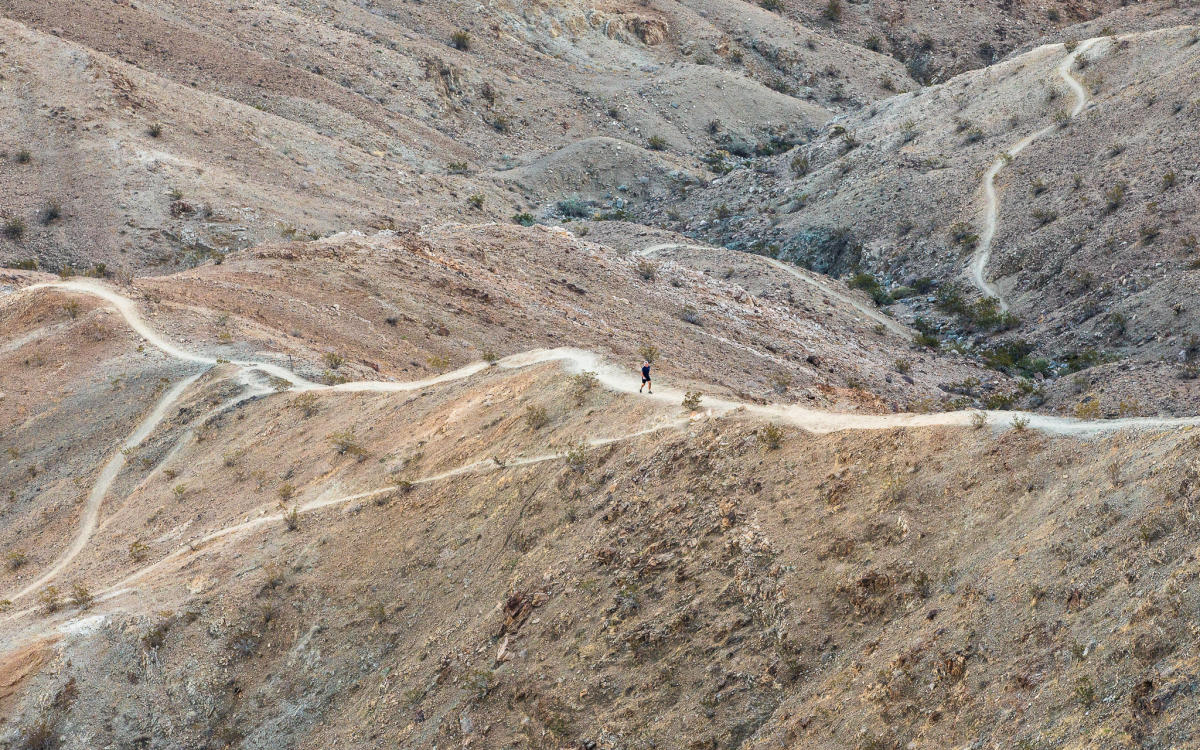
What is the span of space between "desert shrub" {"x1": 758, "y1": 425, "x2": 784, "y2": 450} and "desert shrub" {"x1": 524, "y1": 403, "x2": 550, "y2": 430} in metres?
4.11

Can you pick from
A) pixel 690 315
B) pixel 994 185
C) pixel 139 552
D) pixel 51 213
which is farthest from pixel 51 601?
pixel 994 185

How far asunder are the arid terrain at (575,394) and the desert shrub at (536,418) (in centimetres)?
6

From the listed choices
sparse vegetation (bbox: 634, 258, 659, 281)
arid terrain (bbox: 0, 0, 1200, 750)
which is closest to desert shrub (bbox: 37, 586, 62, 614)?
arid terrain (bbox: 0, 0, 1200, 750)

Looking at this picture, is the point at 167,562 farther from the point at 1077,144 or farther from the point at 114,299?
the point at 1077,144

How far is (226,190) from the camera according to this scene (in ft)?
115

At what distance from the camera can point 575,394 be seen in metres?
16.0

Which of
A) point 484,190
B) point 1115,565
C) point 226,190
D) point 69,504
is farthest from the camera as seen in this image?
point 484,190

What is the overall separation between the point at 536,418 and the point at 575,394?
771 millimetres

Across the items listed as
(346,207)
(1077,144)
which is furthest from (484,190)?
(1077,144)

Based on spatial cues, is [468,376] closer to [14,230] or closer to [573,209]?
[14,230]

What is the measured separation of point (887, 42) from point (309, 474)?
189 ft

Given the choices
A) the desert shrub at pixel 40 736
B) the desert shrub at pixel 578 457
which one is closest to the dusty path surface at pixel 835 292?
the desert shrub at pixel 578 457

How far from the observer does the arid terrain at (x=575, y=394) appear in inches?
386

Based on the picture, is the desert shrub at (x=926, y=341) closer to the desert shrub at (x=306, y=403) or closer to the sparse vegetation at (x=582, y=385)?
the sparse vegetation at (x=582, y=385)
